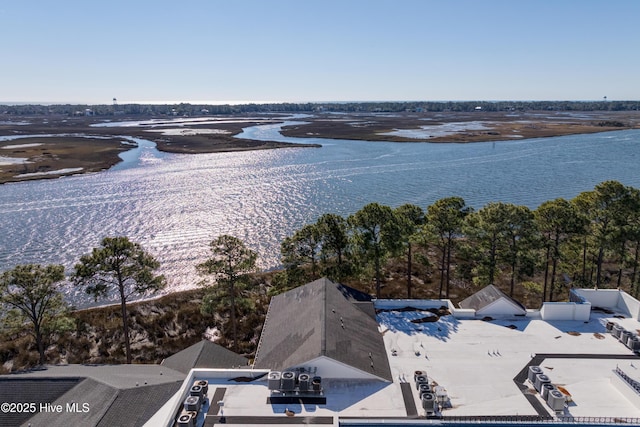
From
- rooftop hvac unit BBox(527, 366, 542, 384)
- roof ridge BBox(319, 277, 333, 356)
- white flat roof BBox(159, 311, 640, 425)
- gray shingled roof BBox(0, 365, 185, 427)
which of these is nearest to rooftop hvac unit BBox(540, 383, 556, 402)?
white flat roof BBox(159, 311, 640, 425)

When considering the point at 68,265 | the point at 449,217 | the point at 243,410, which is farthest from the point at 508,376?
the point at 68,265

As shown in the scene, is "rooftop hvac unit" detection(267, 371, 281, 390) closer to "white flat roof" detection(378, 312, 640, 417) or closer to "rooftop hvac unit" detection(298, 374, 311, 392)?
"rooftop hvac unit" detection(298, 374, 311, 392)

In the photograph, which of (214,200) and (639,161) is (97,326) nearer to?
(214,200)

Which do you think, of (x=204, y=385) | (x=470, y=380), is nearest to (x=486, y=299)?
(x=470, y=380)

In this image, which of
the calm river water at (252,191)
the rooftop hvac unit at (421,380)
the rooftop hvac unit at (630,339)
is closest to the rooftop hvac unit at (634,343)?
the rooftop hvac unit at (630,339)

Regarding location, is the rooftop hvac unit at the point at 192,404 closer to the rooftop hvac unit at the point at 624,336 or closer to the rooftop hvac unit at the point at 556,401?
the rooftop hvac unit at the point at 556,401

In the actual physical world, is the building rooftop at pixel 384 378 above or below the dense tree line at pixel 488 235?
below

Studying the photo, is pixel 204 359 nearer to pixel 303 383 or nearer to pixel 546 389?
pixel 303 383
